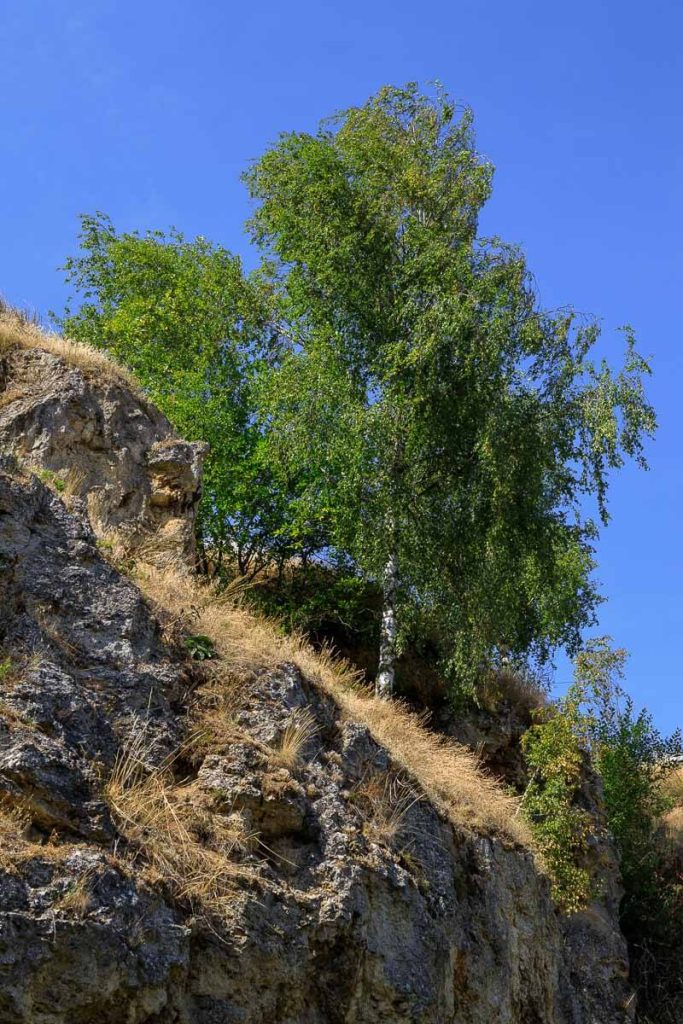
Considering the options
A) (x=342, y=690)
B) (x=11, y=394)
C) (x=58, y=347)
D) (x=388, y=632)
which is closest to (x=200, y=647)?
(x=342, y=690)

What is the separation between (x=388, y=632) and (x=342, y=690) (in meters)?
7.72

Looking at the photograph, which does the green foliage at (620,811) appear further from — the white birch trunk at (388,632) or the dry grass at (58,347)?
the dry grass at (58,347)

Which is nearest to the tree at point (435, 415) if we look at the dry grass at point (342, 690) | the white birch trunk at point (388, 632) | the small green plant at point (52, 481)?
the white birch trunk at point (388, 632)

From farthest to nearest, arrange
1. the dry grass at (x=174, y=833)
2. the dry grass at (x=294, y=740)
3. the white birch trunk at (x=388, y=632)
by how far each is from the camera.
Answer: the white birch trunk at (x=388, y=632) → the dry grass at (x=294, y=740) → the dry grass at (x=174, y=833)

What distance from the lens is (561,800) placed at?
2039cm

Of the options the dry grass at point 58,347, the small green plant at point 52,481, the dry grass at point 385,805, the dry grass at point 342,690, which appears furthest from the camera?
the dry grass at point 58,347

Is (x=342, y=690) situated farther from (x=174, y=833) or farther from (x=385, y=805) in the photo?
(x=174, y=833)

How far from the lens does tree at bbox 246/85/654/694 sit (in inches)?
880

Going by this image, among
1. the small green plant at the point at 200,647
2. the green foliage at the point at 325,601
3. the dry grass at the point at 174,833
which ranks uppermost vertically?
the green foliage at the point at 325,601

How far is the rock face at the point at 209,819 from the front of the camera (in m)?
8.59

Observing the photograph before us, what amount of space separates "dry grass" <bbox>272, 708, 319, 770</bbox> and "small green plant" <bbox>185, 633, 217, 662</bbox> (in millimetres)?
1077

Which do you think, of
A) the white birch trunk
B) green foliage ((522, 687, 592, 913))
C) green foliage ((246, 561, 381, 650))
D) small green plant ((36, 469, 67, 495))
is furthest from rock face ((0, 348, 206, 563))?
green foliage ((522, 687, 592, 913))

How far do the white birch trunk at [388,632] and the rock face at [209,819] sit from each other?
6791 millimetres

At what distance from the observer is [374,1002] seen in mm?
11078
